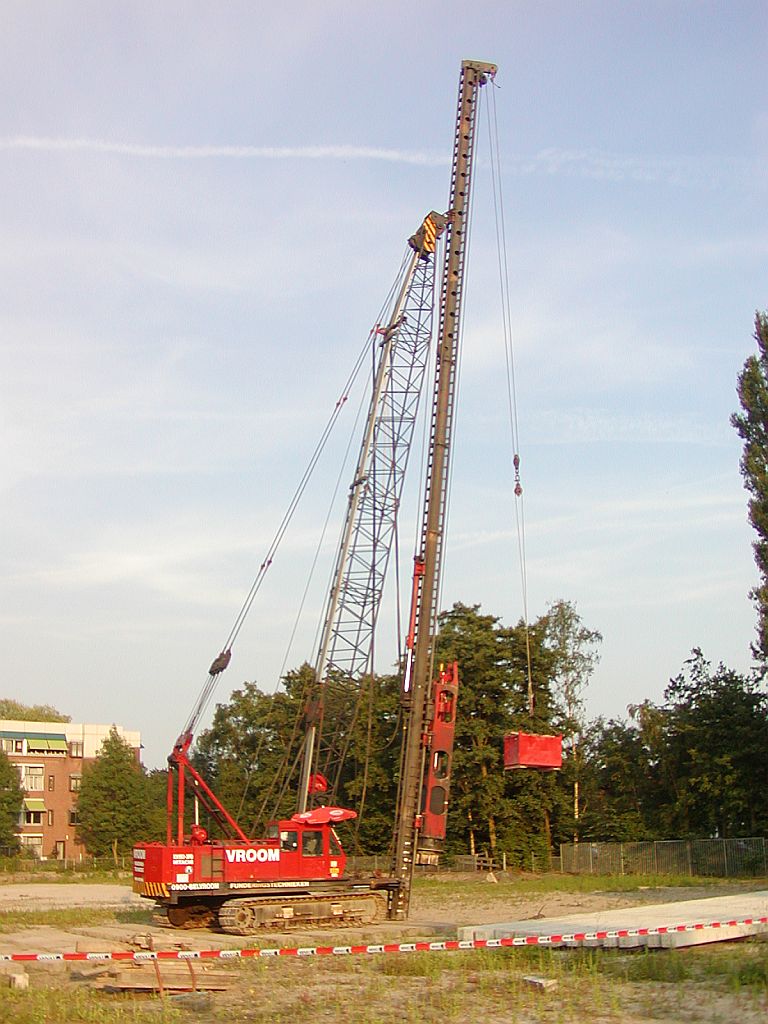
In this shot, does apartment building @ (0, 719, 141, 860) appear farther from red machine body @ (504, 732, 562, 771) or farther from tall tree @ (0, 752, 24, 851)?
red machine body @ (504, 732, 562, 771)

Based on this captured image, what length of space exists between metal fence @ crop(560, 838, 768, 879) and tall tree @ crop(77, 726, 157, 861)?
38.7 meters

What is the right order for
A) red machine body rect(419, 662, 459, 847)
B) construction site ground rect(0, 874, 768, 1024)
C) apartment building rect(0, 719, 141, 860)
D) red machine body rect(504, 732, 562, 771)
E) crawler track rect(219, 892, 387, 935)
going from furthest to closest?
apartment building rect(0, 719, 141, 860), red machine body rect(419, 662, 459, 847), crawler track rect(219, 892, 387, 935), red machine body rect(504, 732, 562, 771), construction site ground rect(0, 874, 768, 1024)

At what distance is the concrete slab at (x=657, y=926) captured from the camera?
1970 centimetres

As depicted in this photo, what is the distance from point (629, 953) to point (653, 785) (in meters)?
40.1

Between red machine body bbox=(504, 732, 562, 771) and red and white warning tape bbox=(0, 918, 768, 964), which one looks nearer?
red and white warning tape bbox=(0, 918, 768, 964)

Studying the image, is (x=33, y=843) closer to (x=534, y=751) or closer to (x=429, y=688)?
(x=429, y=688)

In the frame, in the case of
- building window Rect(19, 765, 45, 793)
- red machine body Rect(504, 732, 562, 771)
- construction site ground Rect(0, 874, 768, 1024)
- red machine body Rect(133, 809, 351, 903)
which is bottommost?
construction site ground Rect(0, 874, 768, 1024)

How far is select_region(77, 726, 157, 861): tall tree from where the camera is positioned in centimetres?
8412

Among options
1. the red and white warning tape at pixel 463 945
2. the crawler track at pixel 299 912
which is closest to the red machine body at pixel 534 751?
the crawler track at pixel 299 912

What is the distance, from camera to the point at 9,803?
87.5m

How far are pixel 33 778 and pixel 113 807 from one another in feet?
57.6

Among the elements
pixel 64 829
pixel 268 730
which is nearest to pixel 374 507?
pixel 268 730

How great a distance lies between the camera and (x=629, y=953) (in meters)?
20.0

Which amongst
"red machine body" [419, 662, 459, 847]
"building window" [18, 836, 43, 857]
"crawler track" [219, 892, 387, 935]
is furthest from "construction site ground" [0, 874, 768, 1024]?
"building window" [18, 836, 43, 857]
